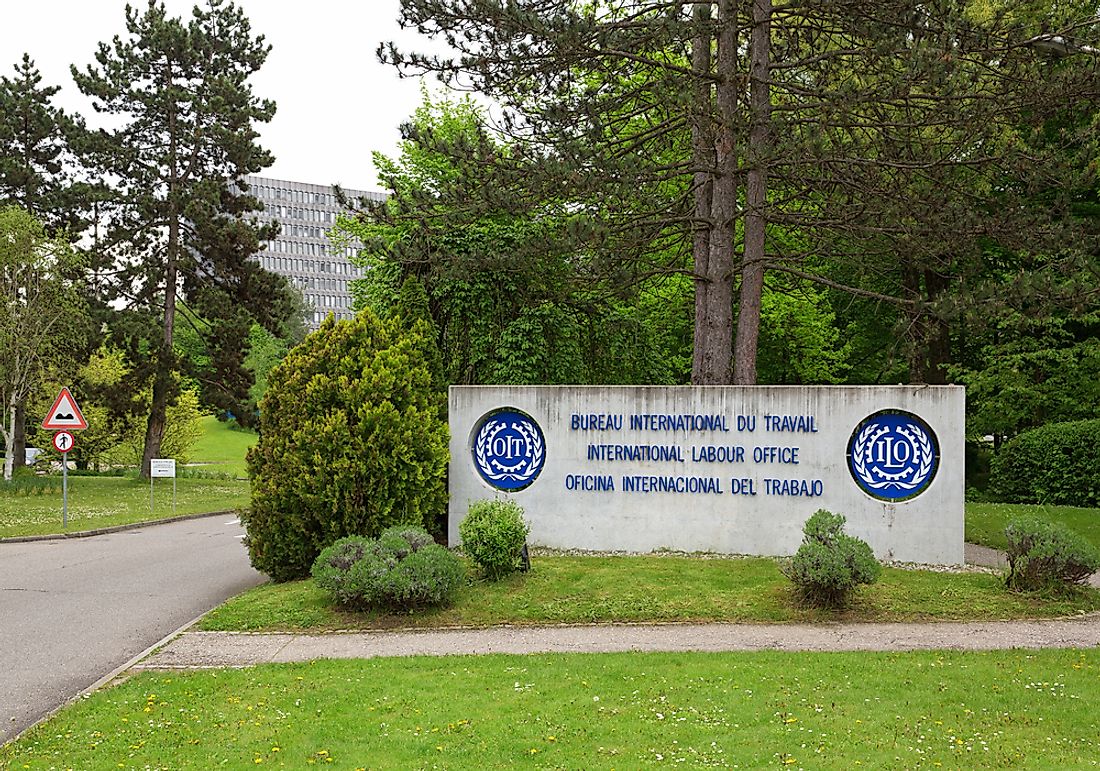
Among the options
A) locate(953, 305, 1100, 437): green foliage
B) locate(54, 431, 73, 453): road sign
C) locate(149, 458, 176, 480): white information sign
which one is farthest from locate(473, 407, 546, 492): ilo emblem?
locate(953, 305, 1100, 437): green foliage

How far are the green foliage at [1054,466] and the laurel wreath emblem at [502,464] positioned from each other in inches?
540

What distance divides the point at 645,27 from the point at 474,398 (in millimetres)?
6099

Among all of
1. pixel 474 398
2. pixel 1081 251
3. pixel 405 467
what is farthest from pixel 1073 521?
pixel 405 467

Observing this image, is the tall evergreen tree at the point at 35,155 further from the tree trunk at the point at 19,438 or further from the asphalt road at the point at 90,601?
the asphalt road at the point at 90,601

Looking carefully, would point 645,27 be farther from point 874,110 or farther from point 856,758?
point 856,758

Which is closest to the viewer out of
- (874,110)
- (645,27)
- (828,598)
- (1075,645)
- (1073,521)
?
(1075,645)

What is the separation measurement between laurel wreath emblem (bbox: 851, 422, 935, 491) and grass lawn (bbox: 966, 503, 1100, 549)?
10.4 ft

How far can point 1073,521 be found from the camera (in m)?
18.5

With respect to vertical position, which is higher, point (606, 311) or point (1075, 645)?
point (606, 311)

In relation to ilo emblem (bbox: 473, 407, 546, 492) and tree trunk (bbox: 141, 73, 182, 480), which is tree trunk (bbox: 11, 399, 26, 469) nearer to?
tree trunk (bbox: 141, 73, 182, 480)

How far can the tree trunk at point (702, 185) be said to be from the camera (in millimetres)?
14586

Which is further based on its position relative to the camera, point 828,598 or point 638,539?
point 638,539

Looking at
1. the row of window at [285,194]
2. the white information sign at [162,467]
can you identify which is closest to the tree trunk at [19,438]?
the white information sign at [162,467]

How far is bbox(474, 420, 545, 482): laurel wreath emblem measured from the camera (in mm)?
15070
